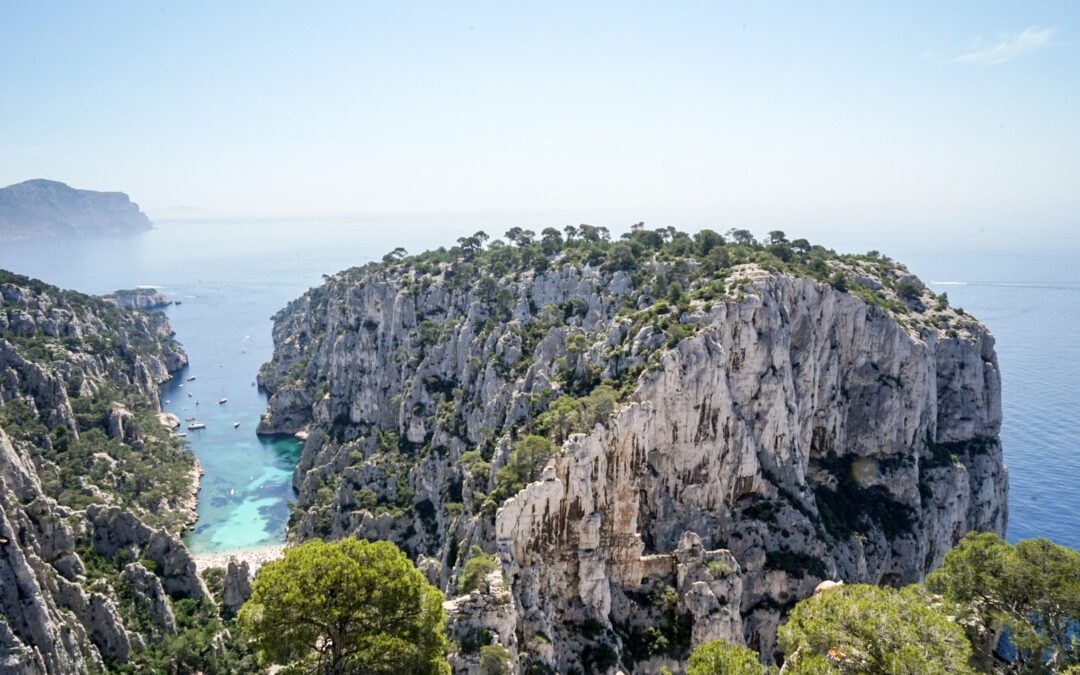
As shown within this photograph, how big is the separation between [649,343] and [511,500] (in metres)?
20.5

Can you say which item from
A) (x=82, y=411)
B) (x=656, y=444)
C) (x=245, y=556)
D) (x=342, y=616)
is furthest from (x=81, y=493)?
(x=656, y=444)

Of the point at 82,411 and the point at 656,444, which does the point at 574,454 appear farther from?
the point at 82,411

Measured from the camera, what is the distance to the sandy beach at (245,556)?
69.7 meters

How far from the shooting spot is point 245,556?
7306 centimetres

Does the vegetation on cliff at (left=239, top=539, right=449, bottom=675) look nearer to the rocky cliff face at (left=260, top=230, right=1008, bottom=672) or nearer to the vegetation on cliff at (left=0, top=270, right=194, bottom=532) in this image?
the rocky cliff face at (left=260, top=230, right=1008, bottom=672)

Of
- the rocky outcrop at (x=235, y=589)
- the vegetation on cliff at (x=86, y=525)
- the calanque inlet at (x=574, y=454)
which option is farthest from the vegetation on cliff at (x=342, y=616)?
the rocky outcrop at (x=235, y=589)

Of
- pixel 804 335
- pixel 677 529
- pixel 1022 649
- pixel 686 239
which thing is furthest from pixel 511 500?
pixel 686 239

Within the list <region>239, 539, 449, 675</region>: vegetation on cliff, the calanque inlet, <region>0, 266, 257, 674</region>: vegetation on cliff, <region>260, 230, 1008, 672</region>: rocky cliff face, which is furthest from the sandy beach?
<region>239, 539, 449, 675</region>: vegetation on cliff

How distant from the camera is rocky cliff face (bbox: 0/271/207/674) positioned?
35.7m

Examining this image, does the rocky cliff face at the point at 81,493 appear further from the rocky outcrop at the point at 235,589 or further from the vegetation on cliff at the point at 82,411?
the rocky outcrop at the point at 235,589

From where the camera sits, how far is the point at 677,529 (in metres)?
53.8

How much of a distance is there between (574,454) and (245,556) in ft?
151

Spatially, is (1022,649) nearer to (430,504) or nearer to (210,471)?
(430,504)

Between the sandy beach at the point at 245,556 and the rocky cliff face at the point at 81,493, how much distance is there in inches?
180
